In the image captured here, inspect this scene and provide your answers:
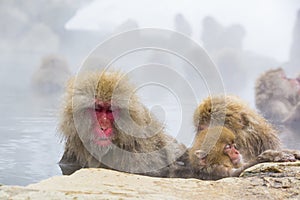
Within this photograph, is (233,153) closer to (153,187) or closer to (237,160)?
(237,160)

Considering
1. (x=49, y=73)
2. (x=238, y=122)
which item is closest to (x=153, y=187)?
(x=238, y=122)

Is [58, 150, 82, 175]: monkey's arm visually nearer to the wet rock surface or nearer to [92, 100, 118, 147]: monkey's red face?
[92, 100, 118, 147]: monkey's red face

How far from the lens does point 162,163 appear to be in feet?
3.64

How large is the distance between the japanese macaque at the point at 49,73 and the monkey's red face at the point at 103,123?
252 centimetres

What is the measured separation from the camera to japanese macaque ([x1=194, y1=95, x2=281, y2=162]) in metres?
1.22

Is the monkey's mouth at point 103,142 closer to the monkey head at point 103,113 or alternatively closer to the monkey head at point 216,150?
the monkey head at point 103,113

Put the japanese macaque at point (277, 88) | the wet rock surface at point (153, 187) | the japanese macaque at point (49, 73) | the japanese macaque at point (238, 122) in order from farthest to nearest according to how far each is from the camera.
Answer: the japanese macaque at point (49, 73) → the japanese macaque at point (277, 88) → the japanese macaque at point (238, 122) → the wet rock surface at point (153, 187)

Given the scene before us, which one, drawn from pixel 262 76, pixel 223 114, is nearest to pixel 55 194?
pixel 223 114

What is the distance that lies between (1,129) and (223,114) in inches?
26.5

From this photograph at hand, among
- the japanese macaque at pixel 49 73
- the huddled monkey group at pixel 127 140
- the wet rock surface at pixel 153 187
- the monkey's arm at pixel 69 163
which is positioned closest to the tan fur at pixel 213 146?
the huddled monkey group at pixel 127 140

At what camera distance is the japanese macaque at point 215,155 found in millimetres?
1061

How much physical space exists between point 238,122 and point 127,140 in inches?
11.8

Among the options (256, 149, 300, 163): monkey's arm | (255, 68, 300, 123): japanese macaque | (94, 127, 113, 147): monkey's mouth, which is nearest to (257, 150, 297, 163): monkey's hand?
(256, 149, 300, 163): monkey's arm

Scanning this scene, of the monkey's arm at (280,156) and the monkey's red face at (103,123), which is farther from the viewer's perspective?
the monkey's red face at (103,123)
